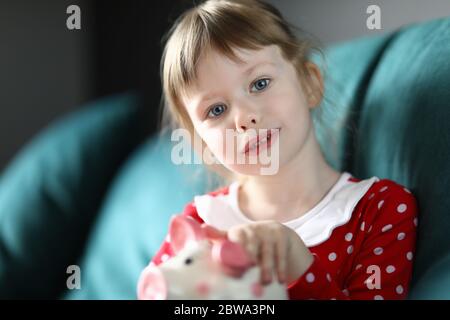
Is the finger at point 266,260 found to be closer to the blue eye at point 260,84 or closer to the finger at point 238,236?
the finger at point 238,236

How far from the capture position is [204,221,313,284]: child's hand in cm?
61

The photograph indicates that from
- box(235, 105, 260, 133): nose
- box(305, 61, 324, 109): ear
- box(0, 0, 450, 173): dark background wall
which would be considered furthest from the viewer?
box(0, 0, 450, 173): dark background wall

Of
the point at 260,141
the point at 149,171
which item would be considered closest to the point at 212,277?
the point at 260,141

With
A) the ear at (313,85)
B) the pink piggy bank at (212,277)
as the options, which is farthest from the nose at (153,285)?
the ear at (313,85)

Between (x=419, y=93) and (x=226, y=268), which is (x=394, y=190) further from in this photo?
(x=226, y=268)

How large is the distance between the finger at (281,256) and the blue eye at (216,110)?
21cm

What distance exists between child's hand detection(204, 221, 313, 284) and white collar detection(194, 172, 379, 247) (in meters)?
0.11

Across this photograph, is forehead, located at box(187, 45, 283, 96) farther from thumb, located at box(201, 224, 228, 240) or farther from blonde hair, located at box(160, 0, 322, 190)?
thumb, located at box(201, 224, 228, 240)

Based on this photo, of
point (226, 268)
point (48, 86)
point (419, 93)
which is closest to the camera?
point (226, 268)

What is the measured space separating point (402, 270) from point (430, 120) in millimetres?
192

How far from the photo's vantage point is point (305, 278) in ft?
2.18

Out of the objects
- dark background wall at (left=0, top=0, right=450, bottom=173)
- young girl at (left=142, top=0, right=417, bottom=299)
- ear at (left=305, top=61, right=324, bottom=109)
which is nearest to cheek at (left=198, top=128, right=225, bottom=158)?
young girl at (left=142, top=0, right=417, bottom=299)

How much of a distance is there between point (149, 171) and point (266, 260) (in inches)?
32.7
